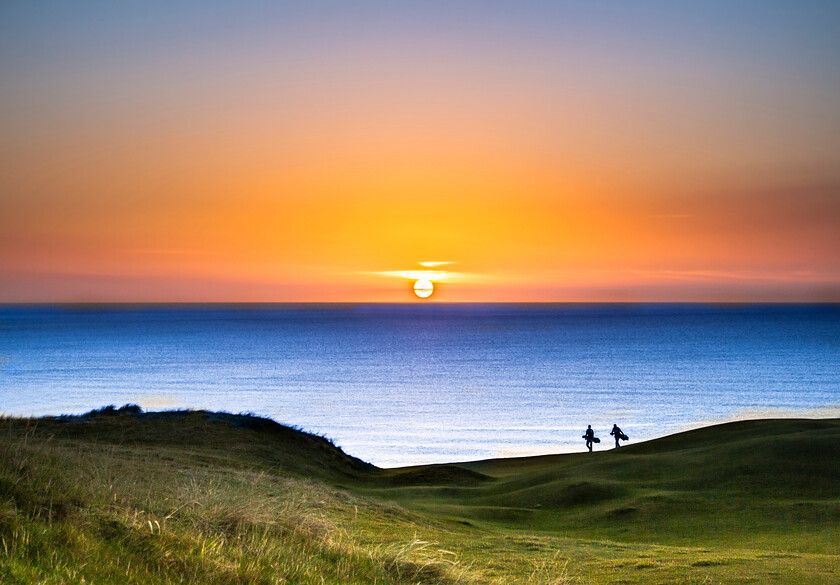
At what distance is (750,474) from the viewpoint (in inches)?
1048

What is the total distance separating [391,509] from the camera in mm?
18469

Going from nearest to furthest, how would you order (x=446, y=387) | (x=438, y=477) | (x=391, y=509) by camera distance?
(x=391, y=509)
(x=438, y=477)
(x=446, y=387)

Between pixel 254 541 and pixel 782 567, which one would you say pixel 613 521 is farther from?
pixel 254 541

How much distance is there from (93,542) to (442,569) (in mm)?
4209

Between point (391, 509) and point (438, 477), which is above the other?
point (391, 509)

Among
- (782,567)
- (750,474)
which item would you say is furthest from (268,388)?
(782,567)

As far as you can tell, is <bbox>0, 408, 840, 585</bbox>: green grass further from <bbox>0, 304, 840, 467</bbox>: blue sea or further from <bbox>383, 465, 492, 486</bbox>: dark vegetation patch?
<bbox>0, 304, 840, 467</bbox>: blue sea

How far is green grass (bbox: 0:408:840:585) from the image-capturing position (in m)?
7.96

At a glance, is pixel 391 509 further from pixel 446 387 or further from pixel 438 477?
pixel 446 387

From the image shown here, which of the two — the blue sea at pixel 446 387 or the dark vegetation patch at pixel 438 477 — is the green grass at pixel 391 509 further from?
the blue sea at pixel 446 387

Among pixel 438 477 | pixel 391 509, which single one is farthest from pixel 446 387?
pixel 391 509

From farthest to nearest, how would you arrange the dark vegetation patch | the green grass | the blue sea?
the blue sea < the dark vegetation patch < the green grass

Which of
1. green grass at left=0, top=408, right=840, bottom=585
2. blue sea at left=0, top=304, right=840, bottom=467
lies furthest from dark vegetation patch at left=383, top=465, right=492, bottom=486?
blue sea at left=0, top=304, right=840, bottom=467

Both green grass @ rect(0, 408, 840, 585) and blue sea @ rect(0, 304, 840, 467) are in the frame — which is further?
blue sea @ rect(0, 304, 840, 467)
